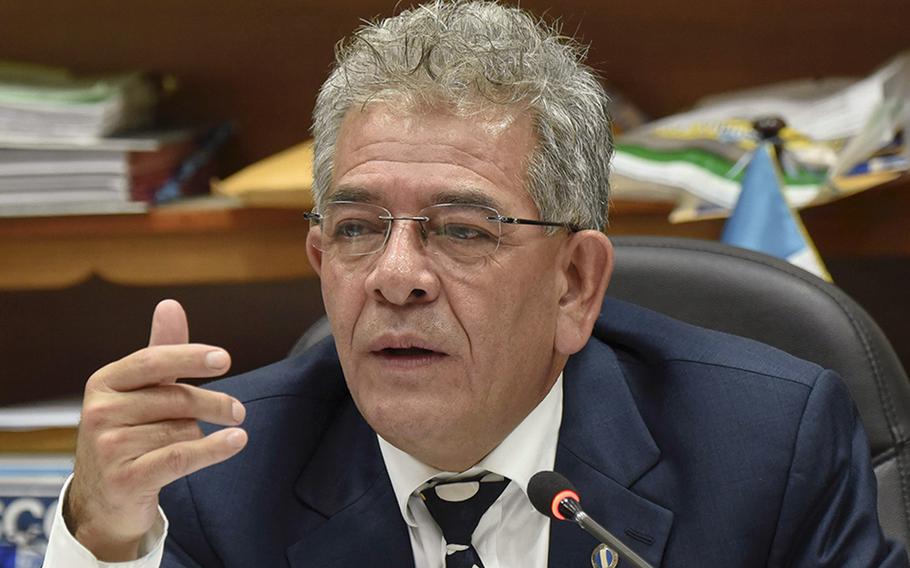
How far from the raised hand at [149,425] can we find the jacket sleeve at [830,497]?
2.23 feet

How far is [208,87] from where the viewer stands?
109 inches

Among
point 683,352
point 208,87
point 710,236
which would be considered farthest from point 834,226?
point 208,87

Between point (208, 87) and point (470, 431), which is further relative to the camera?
point (208, 87)

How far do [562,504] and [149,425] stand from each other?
424mm

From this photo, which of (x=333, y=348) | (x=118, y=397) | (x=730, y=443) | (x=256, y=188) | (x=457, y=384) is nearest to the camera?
(x=118, y=397)

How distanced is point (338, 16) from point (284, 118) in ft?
0.87

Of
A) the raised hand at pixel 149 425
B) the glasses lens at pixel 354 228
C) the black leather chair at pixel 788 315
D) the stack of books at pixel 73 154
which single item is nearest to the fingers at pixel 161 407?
the raised hand at pixel 149 425

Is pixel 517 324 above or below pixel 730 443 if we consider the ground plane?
above

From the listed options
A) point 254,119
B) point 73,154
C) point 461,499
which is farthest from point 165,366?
point 254,119

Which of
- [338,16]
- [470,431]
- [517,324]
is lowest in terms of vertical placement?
[470,431]

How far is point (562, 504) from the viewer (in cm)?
124

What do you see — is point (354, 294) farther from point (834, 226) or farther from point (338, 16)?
point (338, 16)

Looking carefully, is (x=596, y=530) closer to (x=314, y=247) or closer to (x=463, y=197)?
(x=463, y=197)

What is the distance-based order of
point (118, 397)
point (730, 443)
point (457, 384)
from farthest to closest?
point (730, 443) < point (457, 384) < point (118, 397)
